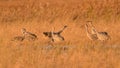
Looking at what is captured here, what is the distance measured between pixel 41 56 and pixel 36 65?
2.94 feet

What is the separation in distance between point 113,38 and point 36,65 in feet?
19.5

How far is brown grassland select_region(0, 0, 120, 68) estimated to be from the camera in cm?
1147

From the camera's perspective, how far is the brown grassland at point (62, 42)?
11473 mm

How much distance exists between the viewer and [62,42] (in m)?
15.1

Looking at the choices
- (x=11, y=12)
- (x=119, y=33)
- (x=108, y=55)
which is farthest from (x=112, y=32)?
(x=11, y=12)

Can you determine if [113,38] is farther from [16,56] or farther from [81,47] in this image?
[16,56]

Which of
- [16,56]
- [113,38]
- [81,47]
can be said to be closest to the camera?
[16,56]

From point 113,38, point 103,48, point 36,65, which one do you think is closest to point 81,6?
point 113,38

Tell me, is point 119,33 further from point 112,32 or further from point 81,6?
point 81,6

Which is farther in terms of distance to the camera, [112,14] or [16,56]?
[112,14]

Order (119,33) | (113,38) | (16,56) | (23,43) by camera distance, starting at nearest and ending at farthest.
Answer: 1. (16,56)
2. (23,43)
3. (113,38)
4. (119,33)

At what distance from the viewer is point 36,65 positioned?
1129 centimetres

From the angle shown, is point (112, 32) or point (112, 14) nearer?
point (112, 32)

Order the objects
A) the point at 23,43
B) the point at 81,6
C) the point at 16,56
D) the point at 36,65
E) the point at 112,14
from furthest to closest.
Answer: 1. the point at 81,6
2. the point at 112,14
3. the point at 23,43
4. the point at 16,56
5. the point at 36,65
